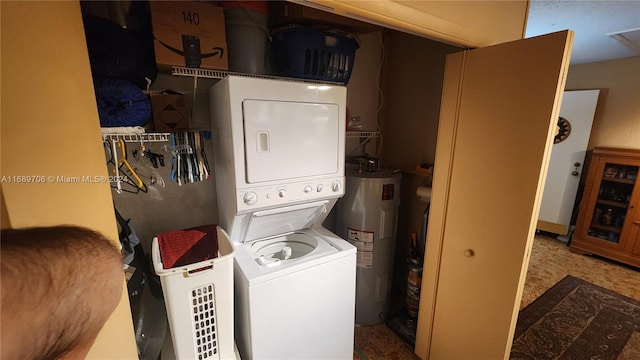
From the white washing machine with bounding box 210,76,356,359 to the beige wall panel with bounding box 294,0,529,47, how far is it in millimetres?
440

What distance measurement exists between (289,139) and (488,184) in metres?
0.97

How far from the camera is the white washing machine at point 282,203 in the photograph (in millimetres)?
1142

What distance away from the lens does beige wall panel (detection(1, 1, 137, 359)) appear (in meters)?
0.41

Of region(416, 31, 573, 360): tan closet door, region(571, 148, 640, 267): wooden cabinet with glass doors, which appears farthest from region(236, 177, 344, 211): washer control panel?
region(571, 148, 640, 267): wooden cabinet with glass doors

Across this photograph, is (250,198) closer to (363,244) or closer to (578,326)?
(363,244)

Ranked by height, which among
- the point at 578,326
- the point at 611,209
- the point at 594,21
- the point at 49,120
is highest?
the point at 594,21

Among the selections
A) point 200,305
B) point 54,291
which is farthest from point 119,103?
point 54,291

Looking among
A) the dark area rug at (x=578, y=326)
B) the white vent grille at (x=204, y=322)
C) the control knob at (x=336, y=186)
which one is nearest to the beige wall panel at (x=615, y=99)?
the dark area rug at (x=578, y=326)

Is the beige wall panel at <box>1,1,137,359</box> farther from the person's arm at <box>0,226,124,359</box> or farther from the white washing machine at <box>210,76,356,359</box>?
the white washing machine at <box>210,76,356,359</box>

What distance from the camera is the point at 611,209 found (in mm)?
3088

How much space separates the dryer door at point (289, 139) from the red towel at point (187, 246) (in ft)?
1.24

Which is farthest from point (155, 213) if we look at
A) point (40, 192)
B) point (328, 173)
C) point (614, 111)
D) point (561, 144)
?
point (614, 111)

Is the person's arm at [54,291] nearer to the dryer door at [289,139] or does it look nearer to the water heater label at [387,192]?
the dryer door at [289,139]

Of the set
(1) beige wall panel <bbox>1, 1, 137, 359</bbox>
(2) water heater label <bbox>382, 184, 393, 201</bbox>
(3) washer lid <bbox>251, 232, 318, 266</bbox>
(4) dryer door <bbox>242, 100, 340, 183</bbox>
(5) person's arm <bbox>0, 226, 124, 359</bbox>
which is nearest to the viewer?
(5) person's arm <bbox>0, 226, 124, 359</bbox>
